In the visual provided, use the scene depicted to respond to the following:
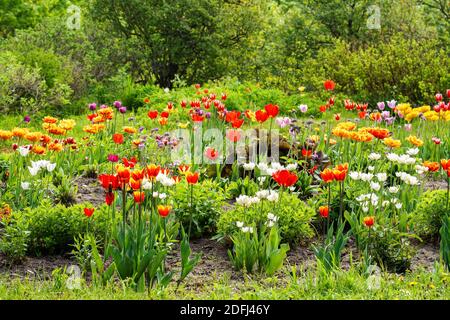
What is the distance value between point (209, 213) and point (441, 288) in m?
1.81

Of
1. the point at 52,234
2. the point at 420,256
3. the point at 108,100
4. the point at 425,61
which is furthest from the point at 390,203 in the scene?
the point at 108,100

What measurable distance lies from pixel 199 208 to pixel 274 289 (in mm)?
1285

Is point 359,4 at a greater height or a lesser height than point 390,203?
greater

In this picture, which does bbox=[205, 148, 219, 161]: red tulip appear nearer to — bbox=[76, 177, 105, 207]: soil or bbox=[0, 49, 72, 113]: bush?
bbox=[76, 177, 105, 207]: soil

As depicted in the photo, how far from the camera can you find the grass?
12.9 ft

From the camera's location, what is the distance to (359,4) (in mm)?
14453

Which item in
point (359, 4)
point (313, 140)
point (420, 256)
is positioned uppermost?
point (359, 4)

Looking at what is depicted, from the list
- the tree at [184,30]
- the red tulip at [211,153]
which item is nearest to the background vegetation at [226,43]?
the tree at [184,30]

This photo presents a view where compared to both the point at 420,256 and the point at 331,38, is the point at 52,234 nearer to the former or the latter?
the point at 420,256

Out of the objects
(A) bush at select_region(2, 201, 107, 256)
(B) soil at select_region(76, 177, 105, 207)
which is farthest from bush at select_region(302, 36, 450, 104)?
(A) bush at select_region(2, 201, 107, 256)

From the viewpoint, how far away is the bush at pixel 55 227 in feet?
16.4

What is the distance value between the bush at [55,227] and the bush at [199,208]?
580 mm

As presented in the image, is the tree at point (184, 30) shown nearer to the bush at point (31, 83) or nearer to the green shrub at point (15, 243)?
the bush at point (31, 83)

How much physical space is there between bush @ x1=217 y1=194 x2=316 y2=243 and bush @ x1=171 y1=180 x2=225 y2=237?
165 millimetres
